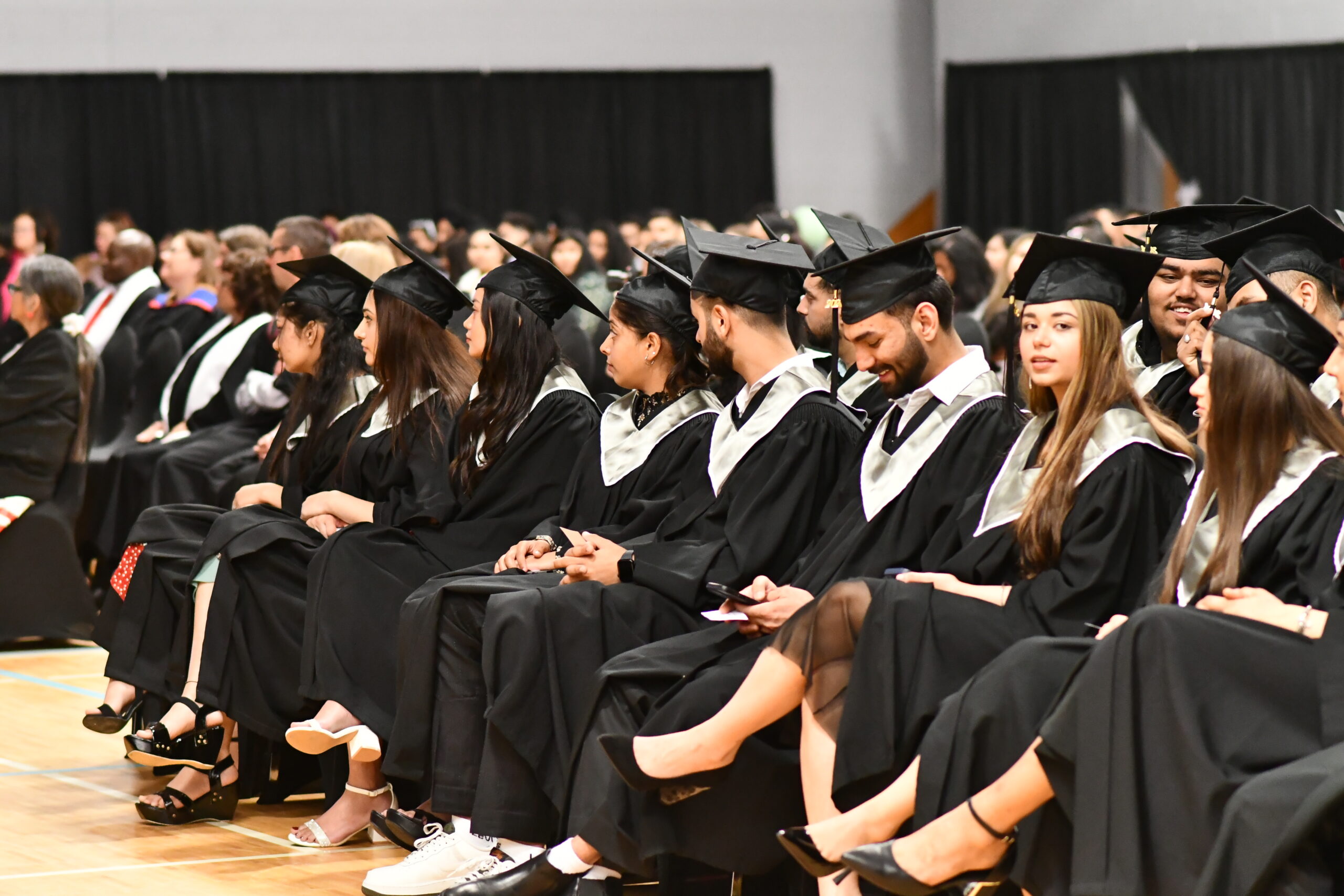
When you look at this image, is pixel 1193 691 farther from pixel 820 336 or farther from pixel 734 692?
pixel 820 336

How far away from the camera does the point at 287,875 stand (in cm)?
446

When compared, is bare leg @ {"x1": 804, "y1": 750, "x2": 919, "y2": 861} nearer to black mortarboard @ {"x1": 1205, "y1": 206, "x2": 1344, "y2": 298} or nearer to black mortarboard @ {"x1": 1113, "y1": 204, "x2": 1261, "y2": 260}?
black mortarboard @ {"x1": 1205, "y1": 206, "x2": 1344, "y2": 298}

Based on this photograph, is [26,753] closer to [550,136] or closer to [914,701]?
[914,701]

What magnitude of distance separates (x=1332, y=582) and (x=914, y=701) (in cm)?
82

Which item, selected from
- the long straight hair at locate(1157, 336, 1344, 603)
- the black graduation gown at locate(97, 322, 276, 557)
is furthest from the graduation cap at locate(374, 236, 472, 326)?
the black graduation gown at locate(97, 322, 276, 557)

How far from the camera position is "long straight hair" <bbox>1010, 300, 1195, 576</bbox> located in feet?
11.8

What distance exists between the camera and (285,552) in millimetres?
5133

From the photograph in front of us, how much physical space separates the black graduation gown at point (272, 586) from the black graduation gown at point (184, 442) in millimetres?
2705

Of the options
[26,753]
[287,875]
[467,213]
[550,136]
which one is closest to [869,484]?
[287,875]

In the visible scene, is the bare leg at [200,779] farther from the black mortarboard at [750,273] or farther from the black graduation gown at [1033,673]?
the black graduation gown at [1033,673]

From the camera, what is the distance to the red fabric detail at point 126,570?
548 cm

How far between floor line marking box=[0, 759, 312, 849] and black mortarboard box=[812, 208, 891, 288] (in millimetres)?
2073

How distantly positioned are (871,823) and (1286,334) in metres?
1.20

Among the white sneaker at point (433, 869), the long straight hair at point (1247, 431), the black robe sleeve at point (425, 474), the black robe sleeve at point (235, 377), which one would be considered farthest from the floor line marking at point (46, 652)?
the long straight hair at point (1247, 431)
